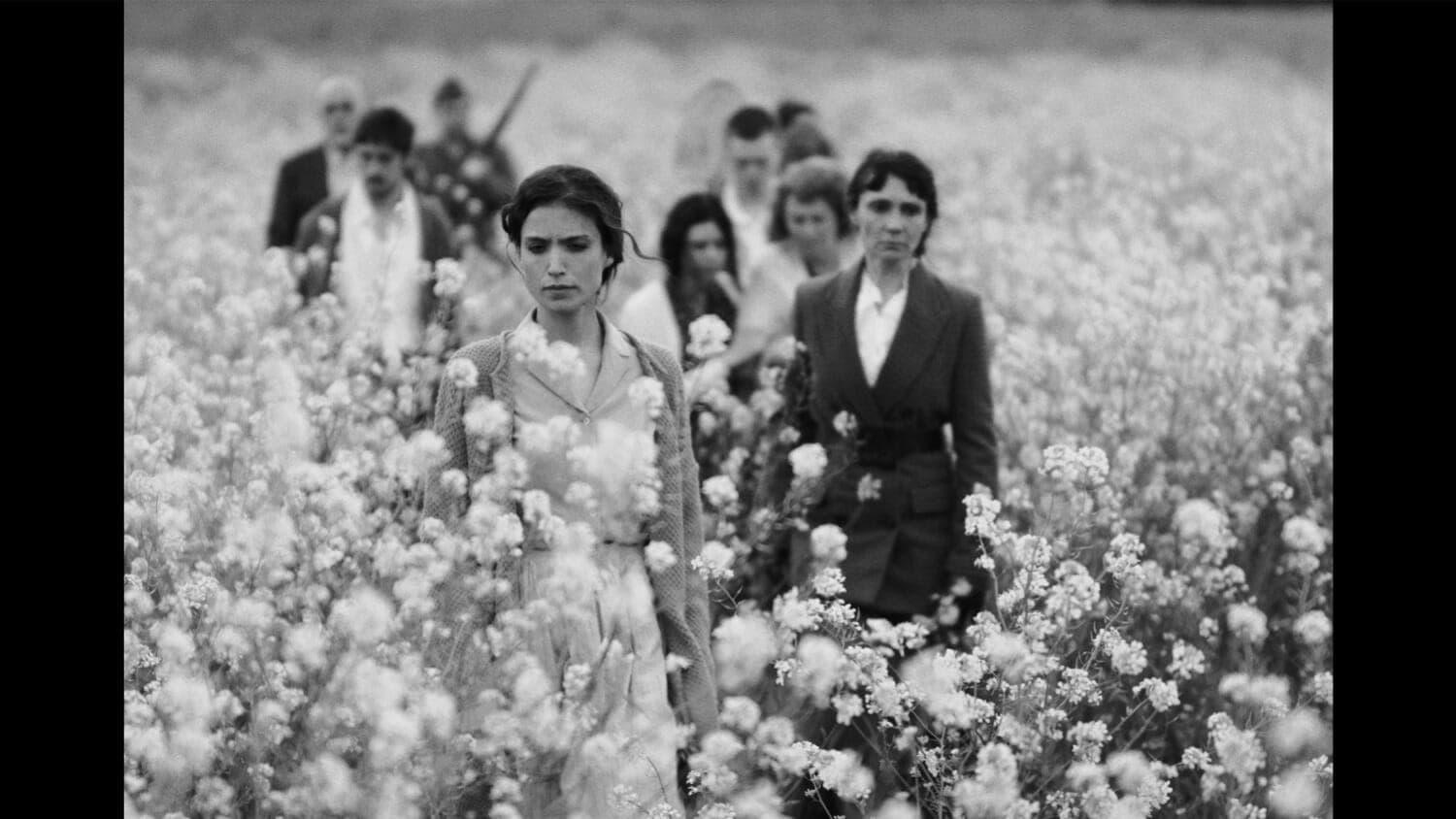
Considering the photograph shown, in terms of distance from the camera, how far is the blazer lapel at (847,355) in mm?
6324

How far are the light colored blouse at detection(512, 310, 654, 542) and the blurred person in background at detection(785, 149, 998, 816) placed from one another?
4.76ft

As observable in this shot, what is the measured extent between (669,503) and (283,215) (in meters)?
6.24

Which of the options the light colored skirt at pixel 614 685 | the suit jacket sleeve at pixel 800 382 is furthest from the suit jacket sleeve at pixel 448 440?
the suit jacket sleeve at pixel 800 382

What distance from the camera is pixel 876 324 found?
20.7 ft

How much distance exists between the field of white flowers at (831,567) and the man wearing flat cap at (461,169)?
1019 millimetres

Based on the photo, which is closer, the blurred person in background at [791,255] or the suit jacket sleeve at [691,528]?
the suit jacket sleeve at [691,528]

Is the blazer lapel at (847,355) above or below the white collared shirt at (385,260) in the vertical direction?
below

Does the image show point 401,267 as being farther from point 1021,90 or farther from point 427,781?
point 1021,90

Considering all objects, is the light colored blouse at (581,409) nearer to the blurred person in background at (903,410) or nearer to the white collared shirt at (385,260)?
the blurred person in background at (903,410)

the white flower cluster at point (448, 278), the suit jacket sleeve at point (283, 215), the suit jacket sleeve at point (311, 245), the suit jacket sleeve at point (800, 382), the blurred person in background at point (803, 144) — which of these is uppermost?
the blurred person in background at point (803, 144)

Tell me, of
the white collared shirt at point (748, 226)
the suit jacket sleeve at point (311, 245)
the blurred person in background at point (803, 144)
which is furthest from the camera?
the blurred person in background at point (803, 144)

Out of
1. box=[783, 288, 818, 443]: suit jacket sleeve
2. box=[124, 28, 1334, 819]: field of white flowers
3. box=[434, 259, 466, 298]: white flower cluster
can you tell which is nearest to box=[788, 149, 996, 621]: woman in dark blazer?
box=[783, 288, 818, 443]: suit jacket sleeve

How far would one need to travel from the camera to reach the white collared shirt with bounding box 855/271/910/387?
248 inches

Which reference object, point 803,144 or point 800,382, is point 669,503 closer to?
point 800,382
